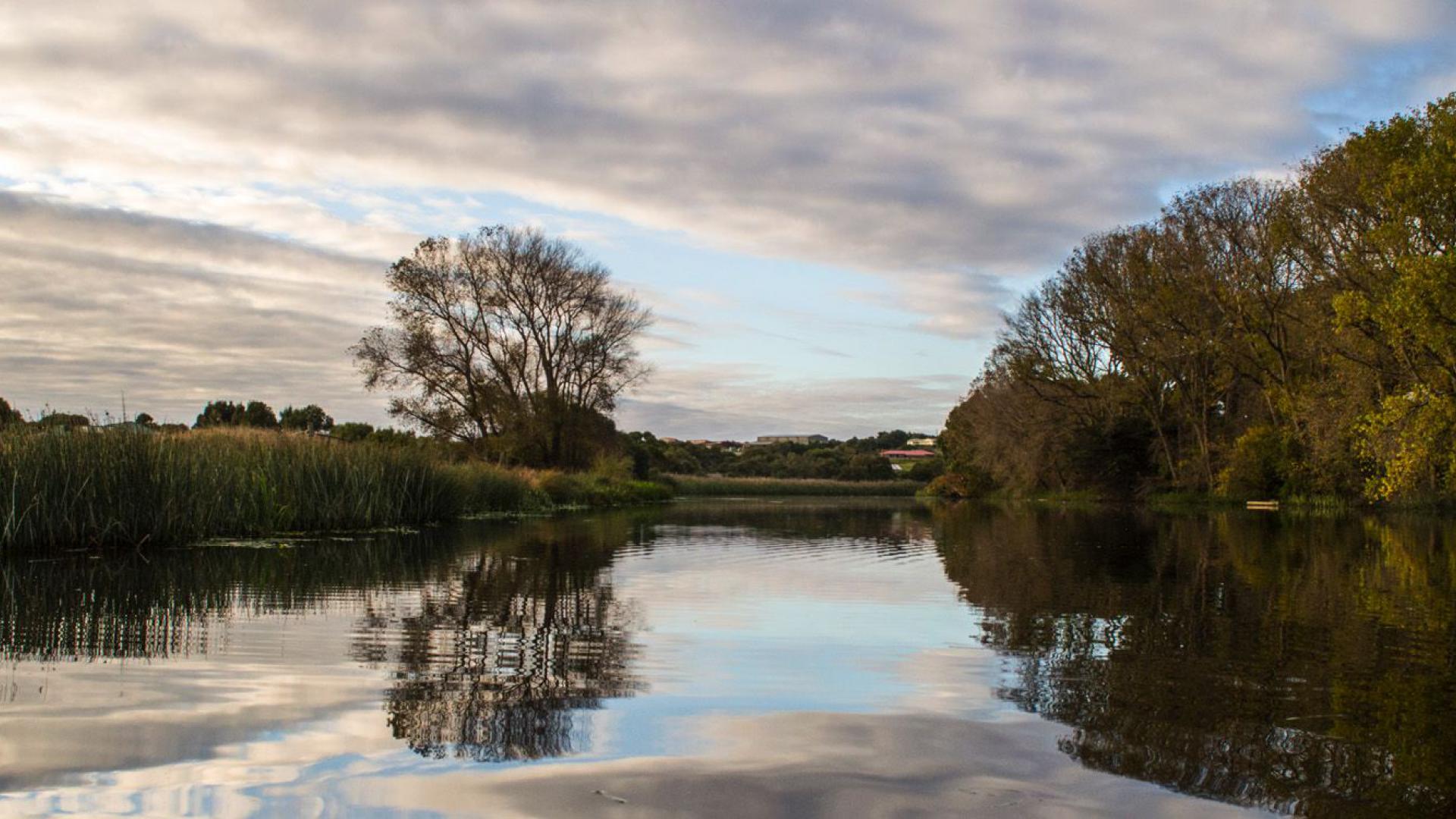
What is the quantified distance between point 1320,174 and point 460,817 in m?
30.6

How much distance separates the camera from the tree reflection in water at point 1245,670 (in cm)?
373

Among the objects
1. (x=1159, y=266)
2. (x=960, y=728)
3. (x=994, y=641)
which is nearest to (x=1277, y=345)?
(x=1159, y=266)

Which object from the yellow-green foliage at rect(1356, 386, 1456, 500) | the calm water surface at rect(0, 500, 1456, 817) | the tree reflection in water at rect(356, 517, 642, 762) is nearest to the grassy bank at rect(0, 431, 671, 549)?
the calm water surface at rect(0, 500, 1456, 817)

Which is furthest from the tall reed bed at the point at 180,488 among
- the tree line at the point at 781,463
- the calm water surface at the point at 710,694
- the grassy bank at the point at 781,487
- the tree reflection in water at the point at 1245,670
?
the tree line at the point at 781,463

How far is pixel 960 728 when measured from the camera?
436 cm

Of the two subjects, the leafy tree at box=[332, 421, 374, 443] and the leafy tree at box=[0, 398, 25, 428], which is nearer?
the leafy tree at box=[0, 398, 25, 428]

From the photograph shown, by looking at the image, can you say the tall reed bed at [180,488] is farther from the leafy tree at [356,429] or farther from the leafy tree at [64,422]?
the leafy tree at [356,429]

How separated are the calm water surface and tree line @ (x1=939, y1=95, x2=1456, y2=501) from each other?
49.3 feet

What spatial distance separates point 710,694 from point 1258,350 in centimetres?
3820

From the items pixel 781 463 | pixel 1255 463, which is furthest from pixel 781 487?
pixel 1255 463

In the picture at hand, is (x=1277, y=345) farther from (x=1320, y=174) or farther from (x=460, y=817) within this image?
(x=460, y=817)

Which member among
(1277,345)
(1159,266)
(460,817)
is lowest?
(460,817)

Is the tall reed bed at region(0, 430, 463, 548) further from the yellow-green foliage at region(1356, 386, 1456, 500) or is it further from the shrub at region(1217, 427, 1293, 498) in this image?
the shrub at region(1217, 427, 1293, 498)

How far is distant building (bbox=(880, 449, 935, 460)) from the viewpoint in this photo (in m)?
97.4
